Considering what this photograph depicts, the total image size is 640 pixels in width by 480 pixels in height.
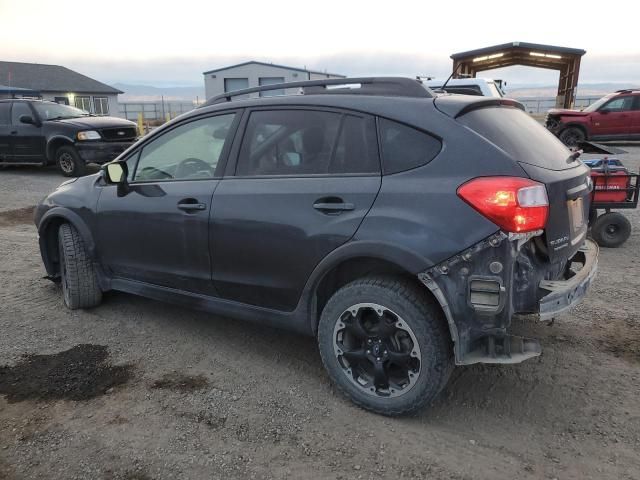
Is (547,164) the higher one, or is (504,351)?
(547,164)

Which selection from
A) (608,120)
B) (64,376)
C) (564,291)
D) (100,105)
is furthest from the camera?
(100,105)

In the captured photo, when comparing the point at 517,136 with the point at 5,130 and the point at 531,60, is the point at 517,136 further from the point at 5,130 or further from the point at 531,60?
the point at 531,60

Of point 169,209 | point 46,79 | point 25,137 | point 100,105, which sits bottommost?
point 169,209

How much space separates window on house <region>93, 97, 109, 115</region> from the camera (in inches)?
1614

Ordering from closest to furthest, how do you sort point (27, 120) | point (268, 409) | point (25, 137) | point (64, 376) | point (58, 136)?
point (268, 409), point (64, 376), point (58, 136), point (27, 120), point (25, 137)

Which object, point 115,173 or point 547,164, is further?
point 115,173

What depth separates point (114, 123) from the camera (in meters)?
11.9

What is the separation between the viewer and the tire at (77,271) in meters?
4.36

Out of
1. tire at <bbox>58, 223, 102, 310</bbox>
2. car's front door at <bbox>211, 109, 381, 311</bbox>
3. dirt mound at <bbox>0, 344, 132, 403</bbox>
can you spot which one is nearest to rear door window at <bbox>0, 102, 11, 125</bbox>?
tire at <bbox>58, 223, 102, 310</bbox>

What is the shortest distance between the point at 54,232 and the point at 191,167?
179cm

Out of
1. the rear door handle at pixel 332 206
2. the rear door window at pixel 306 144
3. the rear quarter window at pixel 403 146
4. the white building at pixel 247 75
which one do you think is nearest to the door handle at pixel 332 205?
the rear door handle at pixel 332 206

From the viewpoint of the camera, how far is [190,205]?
3.55m

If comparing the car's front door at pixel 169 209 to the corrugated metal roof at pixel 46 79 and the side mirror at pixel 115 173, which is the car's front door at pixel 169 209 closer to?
the side mirror at pixel 115 173

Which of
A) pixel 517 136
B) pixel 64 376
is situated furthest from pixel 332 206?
pixel 64 376
